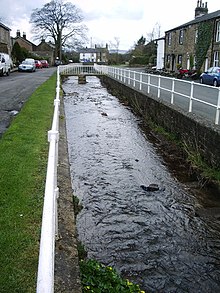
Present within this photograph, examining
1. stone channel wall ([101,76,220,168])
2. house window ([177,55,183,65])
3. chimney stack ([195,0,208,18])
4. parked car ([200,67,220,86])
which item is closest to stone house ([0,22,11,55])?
house window ([177,55,183,65])

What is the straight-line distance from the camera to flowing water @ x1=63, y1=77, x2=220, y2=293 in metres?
4.46

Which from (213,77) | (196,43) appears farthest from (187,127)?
(196,43)

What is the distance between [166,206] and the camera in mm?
6602

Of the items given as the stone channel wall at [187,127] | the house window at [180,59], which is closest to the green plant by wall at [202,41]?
the house window at [180,59]

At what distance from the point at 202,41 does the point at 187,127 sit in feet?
104

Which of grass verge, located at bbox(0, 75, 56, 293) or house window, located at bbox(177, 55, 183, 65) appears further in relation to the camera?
house window, located at bbox(177, 55, 183, 65)

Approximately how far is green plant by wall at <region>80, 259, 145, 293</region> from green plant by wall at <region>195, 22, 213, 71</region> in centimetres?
3739

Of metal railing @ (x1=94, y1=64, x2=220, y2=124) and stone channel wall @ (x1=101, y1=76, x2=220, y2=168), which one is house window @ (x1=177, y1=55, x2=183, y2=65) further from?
stone channel wall @ (x1=101, y1=76, x2=220, y2=168)

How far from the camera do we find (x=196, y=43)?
39812 mm

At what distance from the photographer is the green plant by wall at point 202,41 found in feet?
122

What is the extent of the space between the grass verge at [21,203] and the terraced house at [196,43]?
31792 millimetres

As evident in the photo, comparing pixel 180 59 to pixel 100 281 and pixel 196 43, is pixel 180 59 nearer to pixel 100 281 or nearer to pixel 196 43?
pixel 196 43

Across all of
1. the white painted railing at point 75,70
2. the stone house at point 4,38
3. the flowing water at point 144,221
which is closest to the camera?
the flowing water at point 144,221

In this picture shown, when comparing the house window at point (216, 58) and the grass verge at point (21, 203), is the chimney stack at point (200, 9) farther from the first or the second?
the grass verge at point (21, 203)
